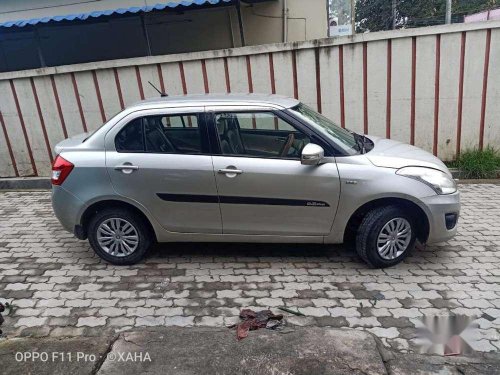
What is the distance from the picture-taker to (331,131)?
374 cm

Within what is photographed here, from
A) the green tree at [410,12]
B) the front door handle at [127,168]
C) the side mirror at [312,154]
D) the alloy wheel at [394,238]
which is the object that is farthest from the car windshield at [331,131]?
the green tree at [410,12]

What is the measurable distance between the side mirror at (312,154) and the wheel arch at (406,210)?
2.05 ft

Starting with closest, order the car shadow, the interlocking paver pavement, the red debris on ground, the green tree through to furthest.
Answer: the red debris on ground
the interlocking paver pavement
the car shadow
the green tree

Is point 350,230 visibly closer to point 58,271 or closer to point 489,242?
point 489,242

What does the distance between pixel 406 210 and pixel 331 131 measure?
102cm

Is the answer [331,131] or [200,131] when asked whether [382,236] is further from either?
[200,131]

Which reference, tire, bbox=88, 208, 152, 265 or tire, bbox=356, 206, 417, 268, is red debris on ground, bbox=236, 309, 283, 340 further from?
tire, bbox=88, 208, 152, 265

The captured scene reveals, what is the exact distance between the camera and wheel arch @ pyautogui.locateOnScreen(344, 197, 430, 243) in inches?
137

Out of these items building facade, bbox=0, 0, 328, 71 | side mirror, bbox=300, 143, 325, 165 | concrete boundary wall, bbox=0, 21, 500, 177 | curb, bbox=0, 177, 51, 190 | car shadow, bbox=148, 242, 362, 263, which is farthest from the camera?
building facade, bbox=0, 0, 328, 71

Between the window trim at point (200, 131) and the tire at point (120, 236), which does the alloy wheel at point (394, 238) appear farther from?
the tire at point (120, 236)

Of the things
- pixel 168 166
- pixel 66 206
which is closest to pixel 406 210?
pixel 168 166

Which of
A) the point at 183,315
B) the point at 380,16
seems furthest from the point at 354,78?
the point at 380,16

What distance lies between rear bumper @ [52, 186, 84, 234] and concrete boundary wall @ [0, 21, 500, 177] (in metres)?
2.91

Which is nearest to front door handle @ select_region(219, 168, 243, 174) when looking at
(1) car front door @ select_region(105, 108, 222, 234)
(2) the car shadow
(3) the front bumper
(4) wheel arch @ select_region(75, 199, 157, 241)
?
(1) car front door @ select_region(105, 108, 222, 234)
